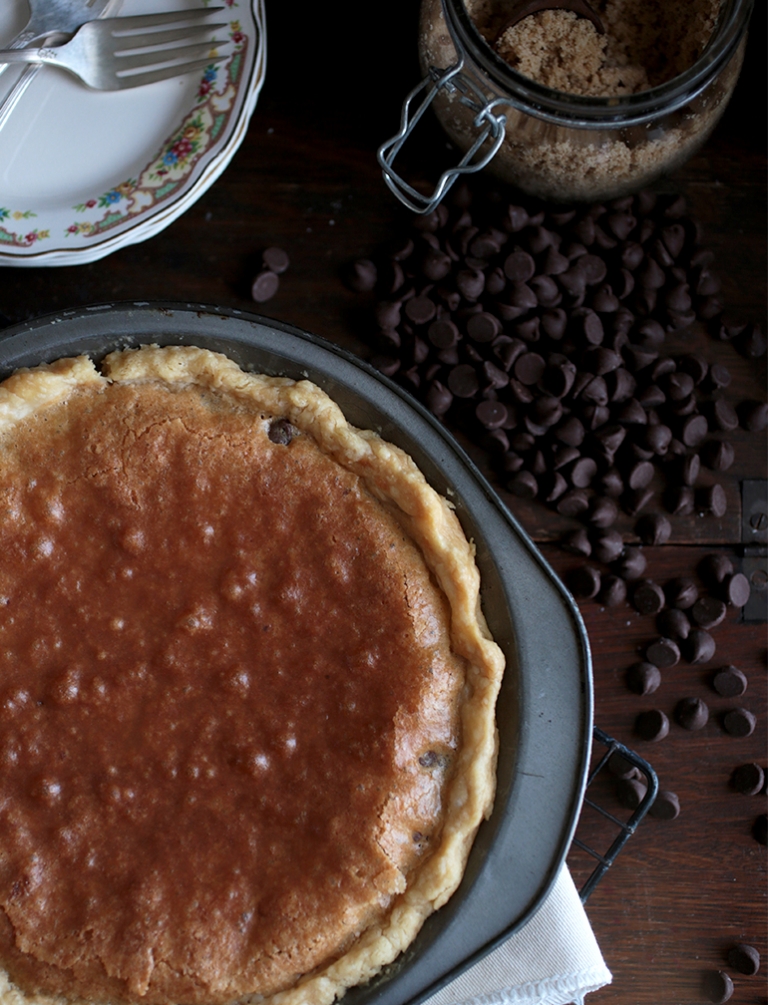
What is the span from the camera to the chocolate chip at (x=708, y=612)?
7.45ft

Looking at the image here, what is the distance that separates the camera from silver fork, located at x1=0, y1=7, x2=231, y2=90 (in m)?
2.06

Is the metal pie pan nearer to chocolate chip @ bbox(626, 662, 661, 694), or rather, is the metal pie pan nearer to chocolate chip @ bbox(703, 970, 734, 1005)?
chocolate chip @ bbox(626, 662, 661, 694)

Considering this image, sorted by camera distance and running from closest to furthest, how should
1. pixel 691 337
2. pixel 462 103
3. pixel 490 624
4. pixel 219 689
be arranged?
pixel 219 689
pixel 490 624
pixel 462 103
pixel 691 337

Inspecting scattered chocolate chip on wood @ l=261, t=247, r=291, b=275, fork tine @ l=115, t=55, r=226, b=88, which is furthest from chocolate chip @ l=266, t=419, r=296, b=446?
fork tine @ l=115, t=55, r=226, b=88

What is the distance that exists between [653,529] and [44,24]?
71.2 inches

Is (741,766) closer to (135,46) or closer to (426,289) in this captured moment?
(426,289)

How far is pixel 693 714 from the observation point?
2246 millimetres

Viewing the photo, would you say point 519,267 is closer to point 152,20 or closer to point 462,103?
point 462,103

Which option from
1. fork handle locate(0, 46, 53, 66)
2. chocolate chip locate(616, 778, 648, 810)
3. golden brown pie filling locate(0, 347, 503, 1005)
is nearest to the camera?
golden brown pie filling locate(0, 347, 503, 1005)

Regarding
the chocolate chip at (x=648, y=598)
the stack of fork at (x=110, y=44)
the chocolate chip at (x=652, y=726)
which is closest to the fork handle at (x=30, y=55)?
the stack of fork at (x=110, y=44)

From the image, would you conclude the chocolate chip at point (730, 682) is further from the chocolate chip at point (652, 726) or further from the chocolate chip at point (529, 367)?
the chocolate chip at point (529, 367)

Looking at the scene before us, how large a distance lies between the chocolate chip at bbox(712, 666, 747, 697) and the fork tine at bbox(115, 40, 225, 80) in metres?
1.86

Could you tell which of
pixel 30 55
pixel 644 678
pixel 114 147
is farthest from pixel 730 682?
pixel 30 55

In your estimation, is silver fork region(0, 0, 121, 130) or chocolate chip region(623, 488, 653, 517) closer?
silver fork region(0, 0, 121, 130)
